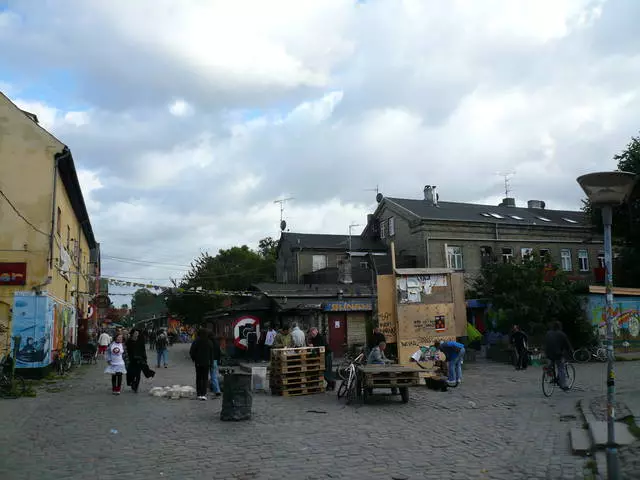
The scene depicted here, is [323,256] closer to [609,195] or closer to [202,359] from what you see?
[202,359]

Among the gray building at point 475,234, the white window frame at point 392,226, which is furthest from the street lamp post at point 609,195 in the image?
the white window frame at point 392,226

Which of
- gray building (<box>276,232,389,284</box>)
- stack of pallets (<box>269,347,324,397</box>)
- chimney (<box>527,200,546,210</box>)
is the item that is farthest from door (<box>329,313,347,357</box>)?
chimney (<box>527,200,546,210</box>)

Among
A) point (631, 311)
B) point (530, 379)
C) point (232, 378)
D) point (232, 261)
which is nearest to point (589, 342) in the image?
point (631, 311)

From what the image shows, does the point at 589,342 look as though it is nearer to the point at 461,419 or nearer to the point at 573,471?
the point at 461,419

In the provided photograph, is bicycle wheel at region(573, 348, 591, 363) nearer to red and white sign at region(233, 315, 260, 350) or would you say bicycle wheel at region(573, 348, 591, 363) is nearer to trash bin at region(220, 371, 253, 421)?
red and white sign at region(233, 315, 260, 350)

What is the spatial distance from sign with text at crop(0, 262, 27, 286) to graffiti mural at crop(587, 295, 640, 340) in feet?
75.7

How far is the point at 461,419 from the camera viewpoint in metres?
11.0

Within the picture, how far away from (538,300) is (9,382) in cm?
2016

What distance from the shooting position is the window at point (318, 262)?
4547 centimetres

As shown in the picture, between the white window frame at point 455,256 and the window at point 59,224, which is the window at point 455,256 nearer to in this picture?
the white window frame at point 455,256

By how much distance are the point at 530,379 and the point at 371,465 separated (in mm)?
12279

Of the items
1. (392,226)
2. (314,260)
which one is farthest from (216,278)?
(392,226)

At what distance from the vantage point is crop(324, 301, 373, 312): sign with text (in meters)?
29.4

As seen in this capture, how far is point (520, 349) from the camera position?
21.9 meters
